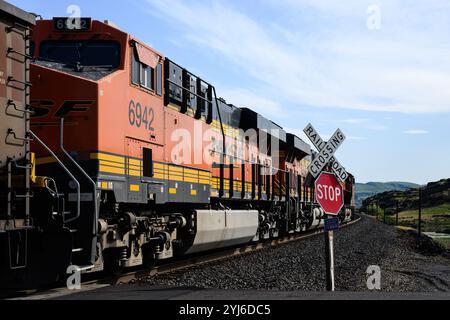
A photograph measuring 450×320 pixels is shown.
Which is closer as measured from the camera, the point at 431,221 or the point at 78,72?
the point at 78,72

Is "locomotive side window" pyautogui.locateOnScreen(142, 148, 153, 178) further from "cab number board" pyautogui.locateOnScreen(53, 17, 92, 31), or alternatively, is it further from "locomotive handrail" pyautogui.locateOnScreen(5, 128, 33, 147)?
"locomotive handrail" pyautogui.locateOnScreen(5, 128, 33, 147)

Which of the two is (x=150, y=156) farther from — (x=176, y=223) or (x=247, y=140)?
(x=247, y=140)

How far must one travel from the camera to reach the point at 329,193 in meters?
10.5

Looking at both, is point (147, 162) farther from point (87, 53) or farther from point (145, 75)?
point (87, 53)

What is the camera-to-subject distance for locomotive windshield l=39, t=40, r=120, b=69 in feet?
36.3

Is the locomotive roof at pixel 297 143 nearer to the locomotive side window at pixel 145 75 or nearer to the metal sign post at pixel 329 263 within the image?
the locomotive side window at pixel 145 75

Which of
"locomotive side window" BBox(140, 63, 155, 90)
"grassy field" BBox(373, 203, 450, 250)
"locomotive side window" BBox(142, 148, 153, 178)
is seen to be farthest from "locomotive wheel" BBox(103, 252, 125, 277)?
"grassy field" BBox(373, 203, 450, 250)

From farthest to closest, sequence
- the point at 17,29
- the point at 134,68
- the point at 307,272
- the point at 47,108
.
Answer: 1. the point at 307,272
2. the point at 134,68
3. the point at 47,108
4. the point at 17,29

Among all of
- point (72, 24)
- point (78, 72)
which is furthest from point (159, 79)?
point (78, 72)

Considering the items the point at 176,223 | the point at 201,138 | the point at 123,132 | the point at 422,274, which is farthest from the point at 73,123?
the point at 422,274

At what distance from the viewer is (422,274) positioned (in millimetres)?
15633

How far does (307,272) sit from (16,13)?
845 cm

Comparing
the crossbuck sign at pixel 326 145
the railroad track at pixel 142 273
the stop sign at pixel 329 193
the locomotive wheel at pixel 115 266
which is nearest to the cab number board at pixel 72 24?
the locomotive wheel at pixel 115 266
